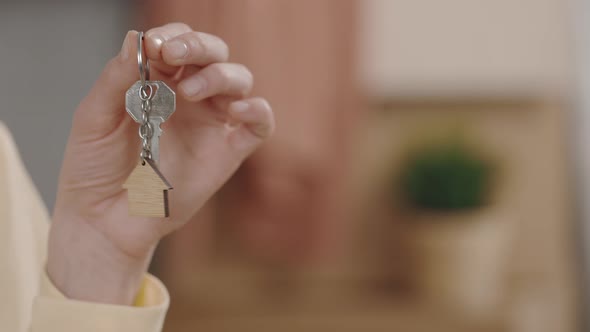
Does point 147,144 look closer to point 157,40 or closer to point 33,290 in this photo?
point 157,40

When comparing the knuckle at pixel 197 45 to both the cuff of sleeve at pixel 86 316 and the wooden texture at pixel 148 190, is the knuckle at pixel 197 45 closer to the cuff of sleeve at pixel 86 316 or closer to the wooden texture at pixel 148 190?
the wooden texture at pixel 148 190

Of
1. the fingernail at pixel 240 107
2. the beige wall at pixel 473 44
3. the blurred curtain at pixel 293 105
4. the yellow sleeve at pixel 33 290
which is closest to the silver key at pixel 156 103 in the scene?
the fingernail at pixel 240 107

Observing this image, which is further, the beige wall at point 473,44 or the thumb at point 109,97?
the beige wall at point 473,44

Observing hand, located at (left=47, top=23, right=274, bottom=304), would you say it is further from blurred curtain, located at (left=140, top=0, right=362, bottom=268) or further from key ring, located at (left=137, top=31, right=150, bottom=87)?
blurred curtain, located at (left=140, top=0, right=362, bottom=268)

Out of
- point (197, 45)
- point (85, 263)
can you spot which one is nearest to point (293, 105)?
point (85, 263)

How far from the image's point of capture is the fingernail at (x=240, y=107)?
2.23 feet

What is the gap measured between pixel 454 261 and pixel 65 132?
1315 mm

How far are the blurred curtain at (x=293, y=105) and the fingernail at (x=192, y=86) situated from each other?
60.5 inches

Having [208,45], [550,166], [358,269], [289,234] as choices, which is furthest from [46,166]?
[208,45]

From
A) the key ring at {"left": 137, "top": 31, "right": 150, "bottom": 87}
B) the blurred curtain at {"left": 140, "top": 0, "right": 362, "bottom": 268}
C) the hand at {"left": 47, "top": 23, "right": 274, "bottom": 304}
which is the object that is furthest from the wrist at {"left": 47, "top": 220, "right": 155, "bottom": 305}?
the blurred curtain at {"left": 140, "top": 0, "right": 362, "bottom": 268}

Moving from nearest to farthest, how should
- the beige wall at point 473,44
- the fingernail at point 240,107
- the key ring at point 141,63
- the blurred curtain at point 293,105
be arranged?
the key ring at point 141,63 < the fingernail at point 240,107 < the blurred curtain at point 293,105 < the beige wall at point 473,44

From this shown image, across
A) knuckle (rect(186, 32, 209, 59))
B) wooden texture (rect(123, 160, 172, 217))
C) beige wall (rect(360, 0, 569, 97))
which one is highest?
beige wall (rect(360, 0, 569, 97))

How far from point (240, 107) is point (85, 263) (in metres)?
0.23

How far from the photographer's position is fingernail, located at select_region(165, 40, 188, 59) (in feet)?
1.80
